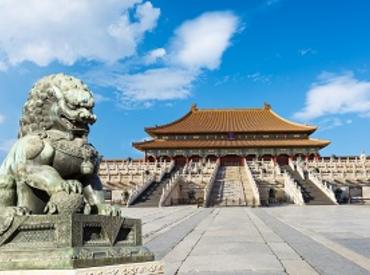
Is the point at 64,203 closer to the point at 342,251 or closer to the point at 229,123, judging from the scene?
the point at 342,251

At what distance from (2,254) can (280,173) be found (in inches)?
1416

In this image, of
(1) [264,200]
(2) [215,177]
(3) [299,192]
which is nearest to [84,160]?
(3) [299,192]

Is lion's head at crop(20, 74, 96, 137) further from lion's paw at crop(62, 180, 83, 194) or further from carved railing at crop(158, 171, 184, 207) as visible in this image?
carved railing at crop(158, 171, 184, 207)

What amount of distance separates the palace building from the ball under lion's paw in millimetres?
53770

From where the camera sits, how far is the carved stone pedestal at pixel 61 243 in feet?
10.8

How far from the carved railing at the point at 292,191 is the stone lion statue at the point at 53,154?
90.8ft

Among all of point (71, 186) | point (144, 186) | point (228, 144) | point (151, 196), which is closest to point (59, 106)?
point (71, 186)

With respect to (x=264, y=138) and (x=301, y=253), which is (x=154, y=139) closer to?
(x=264, y=138)

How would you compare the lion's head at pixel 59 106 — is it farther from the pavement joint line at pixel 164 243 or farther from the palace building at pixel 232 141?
the palace building at pixel 232 141

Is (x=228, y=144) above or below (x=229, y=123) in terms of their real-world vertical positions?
below

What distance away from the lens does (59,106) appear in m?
3.96

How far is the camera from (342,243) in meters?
9.66

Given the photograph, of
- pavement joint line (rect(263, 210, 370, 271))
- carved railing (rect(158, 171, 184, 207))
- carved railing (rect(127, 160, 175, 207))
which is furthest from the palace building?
pavement joint line (rect(263, 210, 370, 271))

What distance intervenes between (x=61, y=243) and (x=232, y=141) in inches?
2237
